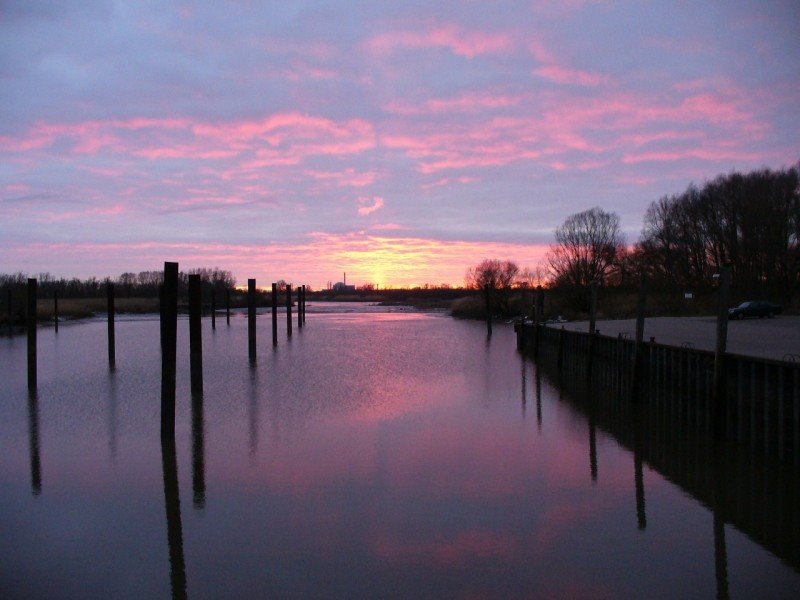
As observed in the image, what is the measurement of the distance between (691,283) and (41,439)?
56.3m

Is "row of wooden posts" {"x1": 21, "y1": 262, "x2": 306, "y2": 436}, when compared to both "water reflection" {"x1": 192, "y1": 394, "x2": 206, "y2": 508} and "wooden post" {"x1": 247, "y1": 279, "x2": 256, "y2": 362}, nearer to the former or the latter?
"water reflection" {"x1": 192, "y1": 394, "x2": 206, "y2": 508}

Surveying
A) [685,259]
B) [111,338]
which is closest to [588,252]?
[685,259]

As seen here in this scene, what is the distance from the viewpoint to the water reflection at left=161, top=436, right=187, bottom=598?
6.78 metres

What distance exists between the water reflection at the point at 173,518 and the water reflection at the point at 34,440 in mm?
1827

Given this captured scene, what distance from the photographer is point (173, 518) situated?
8.62m

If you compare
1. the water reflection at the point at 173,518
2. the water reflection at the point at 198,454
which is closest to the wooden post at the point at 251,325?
the water reflection at the point at 198,454

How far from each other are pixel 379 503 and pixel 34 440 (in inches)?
307

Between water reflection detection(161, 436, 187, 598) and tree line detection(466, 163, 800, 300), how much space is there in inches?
1796

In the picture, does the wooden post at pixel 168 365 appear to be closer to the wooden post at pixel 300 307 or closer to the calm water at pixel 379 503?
the calm water at pixel 379 503

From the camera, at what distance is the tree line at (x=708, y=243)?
50656mm

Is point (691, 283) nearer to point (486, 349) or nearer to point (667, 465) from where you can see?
point (486, 349)

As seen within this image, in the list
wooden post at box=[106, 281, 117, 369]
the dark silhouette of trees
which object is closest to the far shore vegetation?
the dark silhouette of trees

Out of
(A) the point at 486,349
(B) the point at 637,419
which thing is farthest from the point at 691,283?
(B) the point at 637,419

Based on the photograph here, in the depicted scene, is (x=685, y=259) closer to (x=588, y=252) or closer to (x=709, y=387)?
(x=588, y=252)
